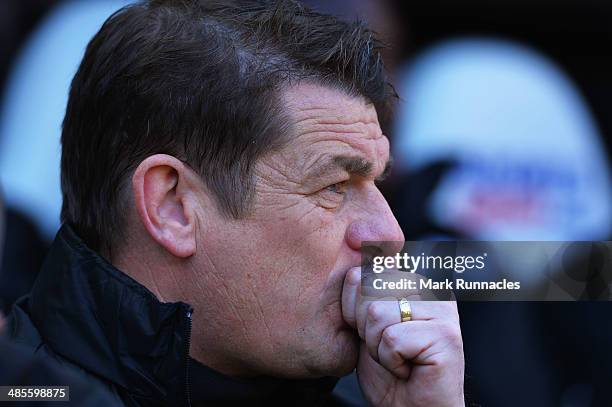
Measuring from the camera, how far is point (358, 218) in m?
2.82

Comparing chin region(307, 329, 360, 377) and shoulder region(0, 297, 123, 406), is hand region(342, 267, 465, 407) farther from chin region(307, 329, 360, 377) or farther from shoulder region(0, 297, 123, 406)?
shoulder region(0, 297, 123, 406)

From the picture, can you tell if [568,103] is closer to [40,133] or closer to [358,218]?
[40,133]

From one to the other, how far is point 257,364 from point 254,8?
3.13ft

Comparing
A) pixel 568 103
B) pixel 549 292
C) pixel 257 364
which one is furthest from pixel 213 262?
pixel 568 103

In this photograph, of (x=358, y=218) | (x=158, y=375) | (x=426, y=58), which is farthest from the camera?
(x=426, y=58)

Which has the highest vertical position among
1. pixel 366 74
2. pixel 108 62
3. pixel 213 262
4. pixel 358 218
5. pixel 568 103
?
pixel 568 103

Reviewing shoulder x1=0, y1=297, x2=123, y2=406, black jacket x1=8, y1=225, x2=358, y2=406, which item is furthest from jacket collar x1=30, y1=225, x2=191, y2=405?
shoulder x1=0, y1=297, x2=123, y2=406

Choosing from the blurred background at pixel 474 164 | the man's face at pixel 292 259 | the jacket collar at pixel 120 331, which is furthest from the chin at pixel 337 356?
the blurred background at pixel 474 164

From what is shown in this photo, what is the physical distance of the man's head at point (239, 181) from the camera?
2725 mm

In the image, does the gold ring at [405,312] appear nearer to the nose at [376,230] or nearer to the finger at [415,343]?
the finger at [415,343]

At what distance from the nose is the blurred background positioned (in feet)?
4.44

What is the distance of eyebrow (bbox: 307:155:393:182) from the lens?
2.79 meters

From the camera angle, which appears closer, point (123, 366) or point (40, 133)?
point (123, 366)

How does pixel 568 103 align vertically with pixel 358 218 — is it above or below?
above
